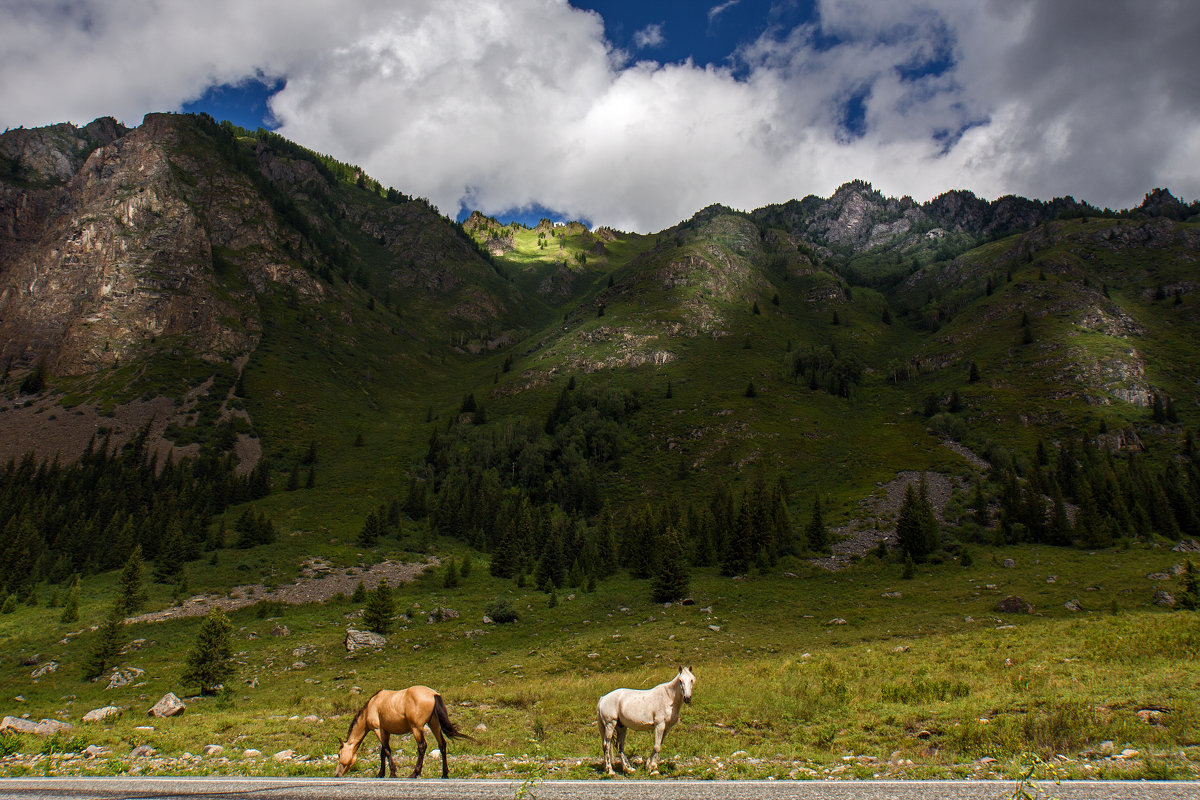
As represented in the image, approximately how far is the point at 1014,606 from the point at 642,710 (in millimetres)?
46649

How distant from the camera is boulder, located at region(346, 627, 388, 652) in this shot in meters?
40.3

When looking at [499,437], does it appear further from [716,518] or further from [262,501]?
[716,518]

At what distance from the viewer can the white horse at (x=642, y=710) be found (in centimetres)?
1079

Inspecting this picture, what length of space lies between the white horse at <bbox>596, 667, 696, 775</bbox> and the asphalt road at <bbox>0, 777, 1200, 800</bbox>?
7.61 feet

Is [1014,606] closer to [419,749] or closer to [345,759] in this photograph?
[419,749]

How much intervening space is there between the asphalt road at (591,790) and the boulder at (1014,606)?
4485 cm

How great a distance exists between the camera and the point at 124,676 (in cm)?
3478

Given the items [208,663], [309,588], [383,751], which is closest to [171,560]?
[309,588]

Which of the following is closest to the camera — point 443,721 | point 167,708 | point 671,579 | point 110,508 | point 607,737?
point 607,737

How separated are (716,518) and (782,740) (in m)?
78.7

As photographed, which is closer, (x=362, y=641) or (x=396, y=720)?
(x=396, y=720)

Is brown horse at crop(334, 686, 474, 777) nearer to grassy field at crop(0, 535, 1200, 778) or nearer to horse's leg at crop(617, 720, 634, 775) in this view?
grassy field at crop(0, 535, 1200, 778)

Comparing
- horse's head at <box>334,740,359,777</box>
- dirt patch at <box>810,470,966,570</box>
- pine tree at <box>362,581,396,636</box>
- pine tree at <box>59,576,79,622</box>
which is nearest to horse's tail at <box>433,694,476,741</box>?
horse's head at <box>334,740,359,777</box>

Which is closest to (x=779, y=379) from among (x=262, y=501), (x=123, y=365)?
(x=262, y=501)
